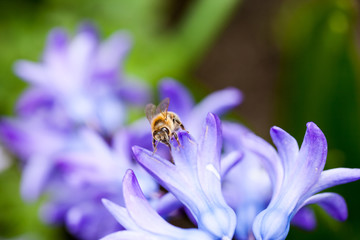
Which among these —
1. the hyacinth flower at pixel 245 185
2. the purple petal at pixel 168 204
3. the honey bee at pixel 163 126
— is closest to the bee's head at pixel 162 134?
the honey bee at pixel 163 126

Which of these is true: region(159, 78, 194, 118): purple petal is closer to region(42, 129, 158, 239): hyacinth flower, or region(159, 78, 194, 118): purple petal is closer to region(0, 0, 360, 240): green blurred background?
region(42, 129, 158, 239): hyacinth flower

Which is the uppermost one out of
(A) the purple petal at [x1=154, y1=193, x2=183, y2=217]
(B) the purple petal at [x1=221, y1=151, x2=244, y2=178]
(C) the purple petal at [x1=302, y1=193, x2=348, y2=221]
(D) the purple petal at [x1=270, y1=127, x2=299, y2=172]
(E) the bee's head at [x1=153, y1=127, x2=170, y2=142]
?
(E) the bee's head at [x1=153, y1=127, x2=170, y2=142]

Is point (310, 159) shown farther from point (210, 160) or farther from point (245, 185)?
point (245, 185)

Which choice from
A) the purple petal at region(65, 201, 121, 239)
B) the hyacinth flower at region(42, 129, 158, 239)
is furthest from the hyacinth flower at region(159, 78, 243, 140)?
the purple petal at region(65, 201, 121, 239)

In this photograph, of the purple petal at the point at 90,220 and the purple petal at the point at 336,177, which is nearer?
the purple petal at the point at 336,177

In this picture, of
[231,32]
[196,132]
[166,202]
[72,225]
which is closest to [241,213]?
[166,202]

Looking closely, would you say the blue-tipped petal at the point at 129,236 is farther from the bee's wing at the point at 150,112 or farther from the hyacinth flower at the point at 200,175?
the bee's wing at the point at 150,112

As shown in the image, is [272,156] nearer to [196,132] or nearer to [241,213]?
[241,213]
